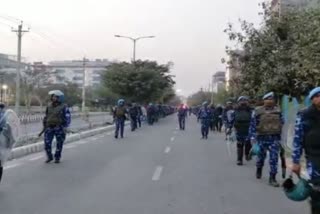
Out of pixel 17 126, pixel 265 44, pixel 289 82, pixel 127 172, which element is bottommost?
pixel 127 172

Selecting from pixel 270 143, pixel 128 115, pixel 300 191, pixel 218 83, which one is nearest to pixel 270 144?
pixel 270 143

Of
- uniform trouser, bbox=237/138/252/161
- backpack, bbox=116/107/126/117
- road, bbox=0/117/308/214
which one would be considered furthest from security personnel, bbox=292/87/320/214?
backpack, bbox=116/107/126/117

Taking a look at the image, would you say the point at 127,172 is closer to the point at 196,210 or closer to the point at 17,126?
the point at 17,126

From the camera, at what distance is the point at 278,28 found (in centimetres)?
2405

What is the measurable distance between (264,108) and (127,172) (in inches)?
140

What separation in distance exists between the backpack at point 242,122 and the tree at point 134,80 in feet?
159

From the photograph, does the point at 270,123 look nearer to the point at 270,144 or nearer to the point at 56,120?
the point at 270,144

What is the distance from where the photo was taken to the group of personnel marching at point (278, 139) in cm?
601

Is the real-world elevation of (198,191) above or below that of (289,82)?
below

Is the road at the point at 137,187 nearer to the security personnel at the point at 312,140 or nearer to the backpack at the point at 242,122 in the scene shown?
the backpack at the point at 242,122

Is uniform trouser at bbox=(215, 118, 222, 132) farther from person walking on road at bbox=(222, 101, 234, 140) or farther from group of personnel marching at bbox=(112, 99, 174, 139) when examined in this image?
person walking on road at bbox=(222, 101, 234, 140)

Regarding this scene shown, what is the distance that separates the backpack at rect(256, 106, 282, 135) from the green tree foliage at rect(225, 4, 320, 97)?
4745 millimetres

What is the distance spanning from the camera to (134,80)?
63781mm

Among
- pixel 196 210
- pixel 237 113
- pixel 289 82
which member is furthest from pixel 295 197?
pixel 289 82
